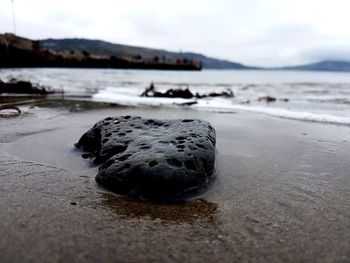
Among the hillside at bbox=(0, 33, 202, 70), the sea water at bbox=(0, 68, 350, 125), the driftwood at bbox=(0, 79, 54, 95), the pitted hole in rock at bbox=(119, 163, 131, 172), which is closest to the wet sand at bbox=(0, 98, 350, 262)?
the pitted hole in rock at bbox=(119, 163, 131, 172)

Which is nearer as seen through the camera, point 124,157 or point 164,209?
point 164,209

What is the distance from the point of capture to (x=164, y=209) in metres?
2.65

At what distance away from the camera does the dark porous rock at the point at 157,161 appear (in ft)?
9.49

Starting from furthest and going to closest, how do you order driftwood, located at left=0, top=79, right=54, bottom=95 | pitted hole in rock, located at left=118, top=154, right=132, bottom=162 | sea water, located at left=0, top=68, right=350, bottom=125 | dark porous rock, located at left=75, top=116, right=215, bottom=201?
1. driftwood, located at left=0, top=79, right=54, bottom=95
2. sea water, located at left=0, top=68, right=350, bottom=125
3. pitted hole in rock, located at left=118, top=154, right=132, bottom=162
4. dark porous rock, located at left=75, top=116, right=215, bottom=201

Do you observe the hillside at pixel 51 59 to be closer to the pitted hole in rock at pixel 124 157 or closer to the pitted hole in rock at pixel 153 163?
the pitted hole in rock at pixel 124 157

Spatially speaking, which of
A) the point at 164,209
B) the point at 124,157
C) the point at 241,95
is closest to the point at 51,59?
the point at 241,95

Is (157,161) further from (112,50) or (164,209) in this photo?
(112,50)

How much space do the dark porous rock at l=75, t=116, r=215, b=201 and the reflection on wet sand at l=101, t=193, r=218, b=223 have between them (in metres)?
0.12

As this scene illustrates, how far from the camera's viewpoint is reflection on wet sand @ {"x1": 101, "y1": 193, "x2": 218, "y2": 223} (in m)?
2.51

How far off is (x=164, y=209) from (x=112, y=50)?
124248mm

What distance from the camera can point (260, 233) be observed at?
90.0 inches

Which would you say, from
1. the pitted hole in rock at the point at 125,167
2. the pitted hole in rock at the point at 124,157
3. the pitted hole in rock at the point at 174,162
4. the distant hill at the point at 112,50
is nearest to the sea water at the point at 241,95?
the pitted hole in rock at the point at 174,162

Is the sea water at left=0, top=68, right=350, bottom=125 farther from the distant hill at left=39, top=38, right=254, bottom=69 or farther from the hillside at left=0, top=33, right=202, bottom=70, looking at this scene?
the distant hill at left=39, top=38, right=254, bottom=69

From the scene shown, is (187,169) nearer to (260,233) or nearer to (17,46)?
(260,233)
